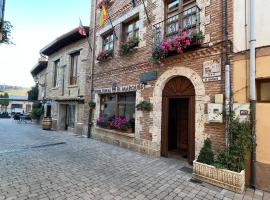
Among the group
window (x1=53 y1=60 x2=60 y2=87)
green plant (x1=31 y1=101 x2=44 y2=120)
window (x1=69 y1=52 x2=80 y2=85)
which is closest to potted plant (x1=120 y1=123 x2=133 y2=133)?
window (x1=69 y1=52 x2=80 y2=85)

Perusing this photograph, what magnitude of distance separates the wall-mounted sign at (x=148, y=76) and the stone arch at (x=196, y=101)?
25 cm

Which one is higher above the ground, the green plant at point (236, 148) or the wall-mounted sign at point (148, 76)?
the wall-mounted sign at point (148, 76)

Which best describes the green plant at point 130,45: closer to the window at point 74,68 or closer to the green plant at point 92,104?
the green plant at point 92,104

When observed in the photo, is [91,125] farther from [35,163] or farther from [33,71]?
[33,71]

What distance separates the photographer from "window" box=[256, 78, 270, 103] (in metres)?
4.35

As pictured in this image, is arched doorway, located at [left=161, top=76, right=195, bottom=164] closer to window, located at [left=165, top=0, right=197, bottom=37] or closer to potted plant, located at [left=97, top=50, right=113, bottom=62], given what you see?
window, located at [left=165, top=0, right=197, bottom=37]

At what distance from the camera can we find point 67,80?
12492mm

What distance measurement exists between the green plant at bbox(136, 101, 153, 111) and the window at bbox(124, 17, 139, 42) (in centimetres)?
300

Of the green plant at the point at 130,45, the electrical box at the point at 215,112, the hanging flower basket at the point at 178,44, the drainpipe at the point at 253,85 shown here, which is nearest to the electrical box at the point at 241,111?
the drainpipe at the point at 253,85

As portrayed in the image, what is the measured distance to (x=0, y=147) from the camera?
7211mm

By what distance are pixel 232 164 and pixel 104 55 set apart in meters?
7.04

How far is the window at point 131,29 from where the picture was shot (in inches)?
318

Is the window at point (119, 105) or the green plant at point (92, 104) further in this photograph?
the green plant at point (92, 104)

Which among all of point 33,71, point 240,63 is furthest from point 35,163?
point 33,71
